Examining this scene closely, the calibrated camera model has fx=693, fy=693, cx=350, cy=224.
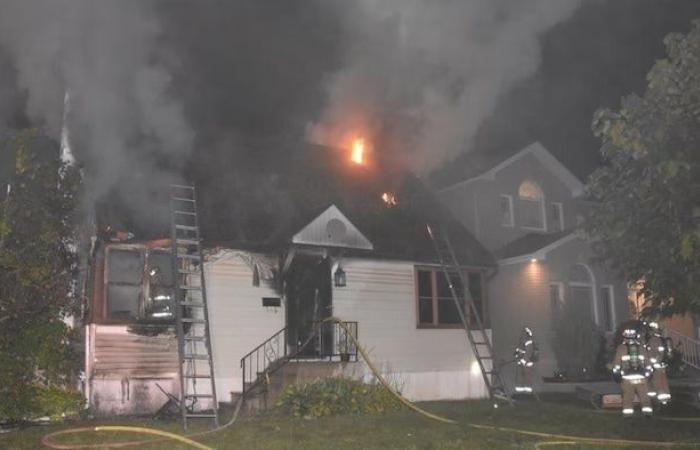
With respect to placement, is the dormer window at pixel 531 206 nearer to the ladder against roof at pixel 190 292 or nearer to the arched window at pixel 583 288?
the arched window at pixel 583 288

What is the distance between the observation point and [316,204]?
1528 centimetres

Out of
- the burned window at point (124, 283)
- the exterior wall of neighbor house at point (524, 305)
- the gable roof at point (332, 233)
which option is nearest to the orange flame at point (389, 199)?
the gable roof at point (332, 233)

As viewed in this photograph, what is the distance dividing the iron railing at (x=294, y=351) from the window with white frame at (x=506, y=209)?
709 centimetres

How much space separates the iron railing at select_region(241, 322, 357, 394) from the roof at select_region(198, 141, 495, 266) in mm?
1772

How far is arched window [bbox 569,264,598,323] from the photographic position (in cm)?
1938

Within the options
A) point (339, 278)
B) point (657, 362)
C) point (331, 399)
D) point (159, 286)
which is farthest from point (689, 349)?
point (159, 286)

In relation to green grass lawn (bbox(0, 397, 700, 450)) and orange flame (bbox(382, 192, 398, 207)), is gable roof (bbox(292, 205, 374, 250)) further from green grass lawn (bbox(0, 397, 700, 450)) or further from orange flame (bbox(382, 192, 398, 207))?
green grass lawn (bbox(0, 397, 700, 450))

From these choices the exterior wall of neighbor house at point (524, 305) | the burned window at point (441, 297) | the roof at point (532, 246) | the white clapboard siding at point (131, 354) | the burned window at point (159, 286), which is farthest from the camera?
the exterior wall of neighbor house at point (524, 305)

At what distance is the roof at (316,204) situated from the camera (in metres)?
13.9

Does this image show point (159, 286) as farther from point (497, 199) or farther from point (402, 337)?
point (497, 199)

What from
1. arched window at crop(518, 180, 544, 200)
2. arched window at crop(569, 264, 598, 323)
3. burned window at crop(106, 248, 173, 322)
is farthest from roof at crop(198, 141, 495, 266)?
arched window at crop(569, 264, 598, 323)

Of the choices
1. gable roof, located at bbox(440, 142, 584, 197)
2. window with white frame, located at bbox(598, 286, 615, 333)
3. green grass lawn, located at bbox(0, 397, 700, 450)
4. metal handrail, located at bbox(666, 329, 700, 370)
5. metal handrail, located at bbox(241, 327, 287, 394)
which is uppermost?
gable roof, located at bbox(440, 142, 584, 197)

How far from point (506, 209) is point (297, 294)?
26.9ft

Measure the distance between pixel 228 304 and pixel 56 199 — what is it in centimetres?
369
